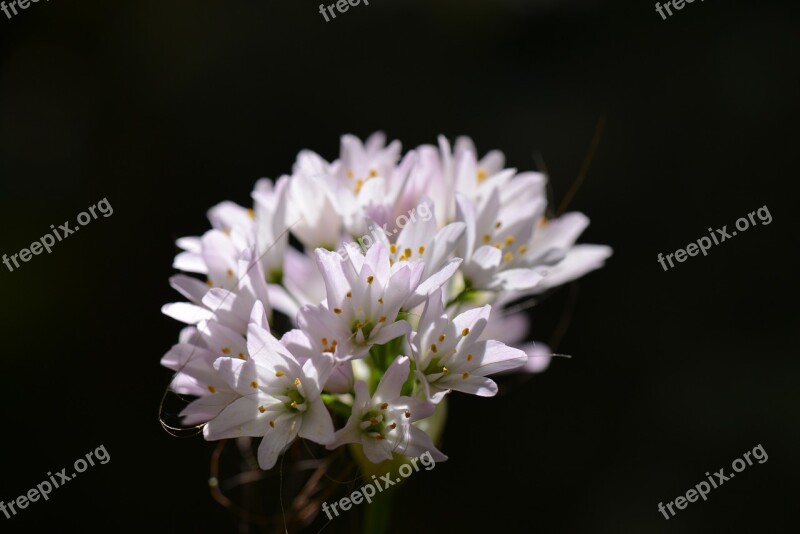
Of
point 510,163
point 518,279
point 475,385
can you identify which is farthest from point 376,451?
point 510,163

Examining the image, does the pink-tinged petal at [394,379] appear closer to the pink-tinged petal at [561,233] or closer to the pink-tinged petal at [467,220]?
the pink-tinged petal at [467,220]

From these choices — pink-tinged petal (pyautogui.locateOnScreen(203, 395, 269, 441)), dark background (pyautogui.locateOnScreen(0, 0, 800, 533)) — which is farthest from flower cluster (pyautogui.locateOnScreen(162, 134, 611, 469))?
dark background (pyautogui.locateOnScreen(0, 0, 800, 533))

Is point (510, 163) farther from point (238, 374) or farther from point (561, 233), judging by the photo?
point (238, 374)

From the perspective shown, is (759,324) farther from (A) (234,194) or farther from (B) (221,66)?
(B) (221,66)

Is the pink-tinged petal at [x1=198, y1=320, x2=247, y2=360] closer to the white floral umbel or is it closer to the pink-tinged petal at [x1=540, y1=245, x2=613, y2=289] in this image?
the white floral umbel

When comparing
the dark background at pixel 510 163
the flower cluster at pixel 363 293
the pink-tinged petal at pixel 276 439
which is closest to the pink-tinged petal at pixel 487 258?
the flower cluster at pixel 363 293

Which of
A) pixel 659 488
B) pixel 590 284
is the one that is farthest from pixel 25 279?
pixel 659 488

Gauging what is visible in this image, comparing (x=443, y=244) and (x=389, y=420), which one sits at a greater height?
(x=443, y=244)
